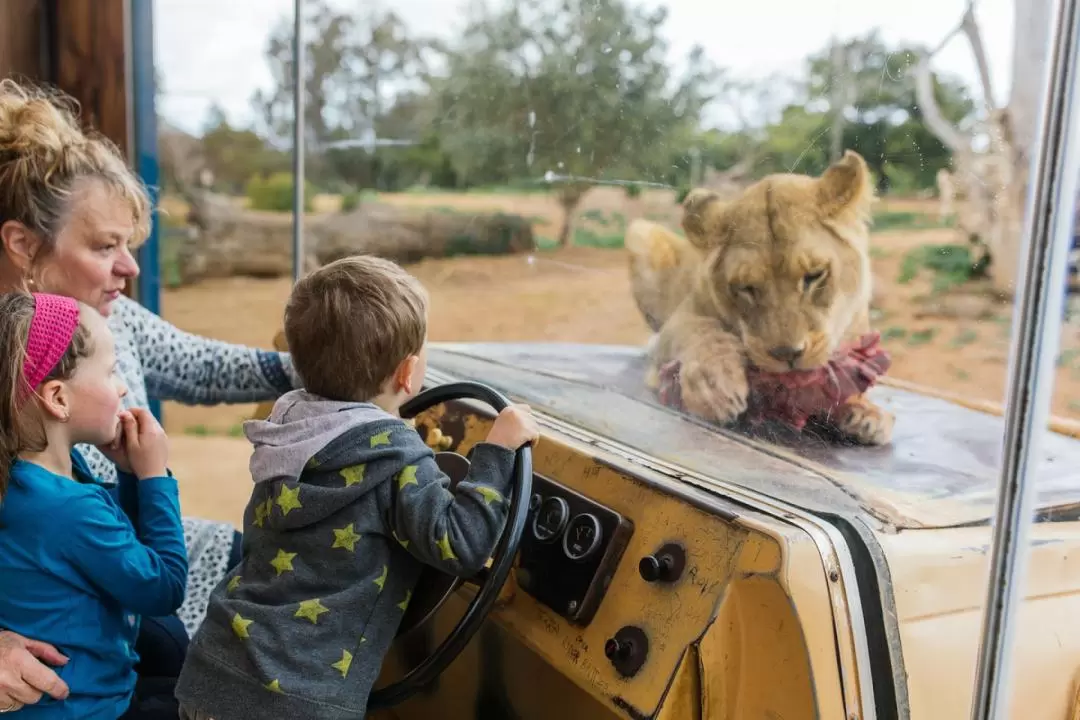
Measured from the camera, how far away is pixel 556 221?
1751 mm

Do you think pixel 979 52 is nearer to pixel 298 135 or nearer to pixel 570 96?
pixel 570 96

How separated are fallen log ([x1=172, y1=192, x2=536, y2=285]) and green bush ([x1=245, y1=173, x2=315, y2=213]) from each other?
8cm

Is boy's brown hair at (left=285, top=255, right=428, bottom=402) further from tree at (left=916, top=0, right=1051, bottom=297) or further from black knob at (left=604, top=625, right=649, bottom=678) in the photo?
tree at (left=916, top=0, right=1051, bottom=297)

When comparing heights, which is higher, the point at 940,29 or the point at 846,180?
the point at 940,29

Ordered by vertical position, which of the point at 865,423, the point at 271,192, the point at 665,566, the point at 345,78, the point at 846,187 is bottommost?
the point at 665,566

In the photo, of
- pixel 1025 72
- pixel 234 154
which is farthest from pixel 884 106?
pixel 234 154

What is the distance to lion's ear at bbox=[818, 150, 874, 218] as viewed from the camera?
124 cm

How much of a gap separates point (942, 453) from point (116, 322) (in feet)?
4.63

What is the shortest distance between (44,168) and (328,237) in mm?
2920

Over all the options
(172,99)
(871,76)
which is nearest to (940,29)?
(871,76)

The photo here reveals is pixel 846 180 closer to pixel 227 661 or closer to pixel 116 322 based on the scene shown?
pixel 227 661

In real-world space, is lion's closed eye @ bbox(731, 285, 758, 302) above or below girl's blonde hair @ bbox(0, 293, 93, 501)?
above

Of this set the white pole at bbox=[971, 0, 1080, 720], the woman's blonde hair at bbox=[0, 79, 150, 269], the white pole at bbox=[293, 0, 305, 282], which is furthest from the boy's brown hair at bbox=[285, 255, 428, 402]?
the white pole at bbox=[293, 0, 305, 282]

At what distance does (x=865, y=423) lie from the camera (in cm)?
128
